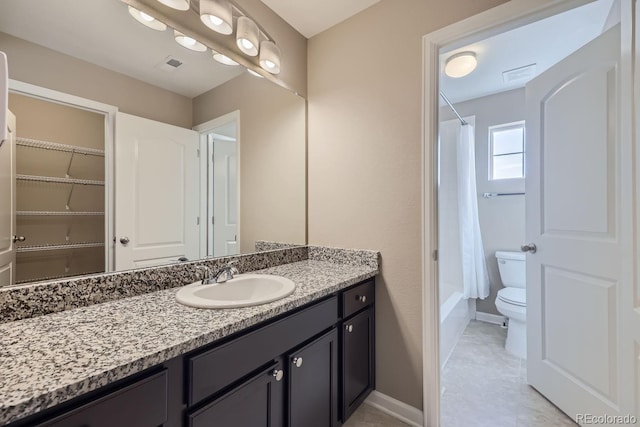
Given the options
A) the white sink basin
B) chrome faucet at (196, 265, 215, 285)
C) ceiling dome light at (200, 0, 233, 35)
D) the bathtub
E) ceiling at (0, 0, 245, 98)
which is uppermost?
ceiling dome light at (200, 0, 233, 35)

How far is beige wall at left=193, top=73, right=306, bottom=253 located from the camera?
5.41ft

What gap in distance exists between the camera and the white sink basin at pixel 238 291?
37.9 inches

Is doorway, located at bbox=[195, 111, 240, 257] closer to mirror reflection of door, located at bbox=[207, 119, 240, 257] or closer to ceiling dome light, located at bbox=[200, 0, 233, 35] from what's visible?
mirror reflection of door, located at bbox=[207, 119, 240, 257]

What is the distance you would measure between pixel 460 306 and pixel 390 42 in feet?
7.18

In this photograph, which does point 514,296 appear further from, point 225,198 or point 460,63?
point 225,198

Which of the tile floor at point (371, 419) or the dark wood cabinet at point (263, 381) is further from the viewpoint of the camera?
the tile floor at point (371, 419)

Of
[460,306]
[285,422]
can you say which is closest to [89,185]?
[285,422]

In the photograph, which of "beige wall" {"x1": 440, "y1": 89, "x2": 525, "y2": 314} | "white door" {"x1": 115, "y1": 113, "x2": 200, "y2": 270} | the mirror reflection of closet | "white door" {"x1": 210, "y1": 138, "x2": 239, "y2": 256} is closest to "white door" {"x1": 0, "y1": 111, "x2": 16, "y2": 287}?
the mirror reflection of closet

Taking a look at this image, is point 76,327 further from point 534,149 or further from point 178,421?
point 534,149

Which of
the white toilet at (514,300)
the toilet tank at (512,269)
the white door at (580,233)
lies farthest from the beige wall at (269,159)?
the toilet tank at (512,269)

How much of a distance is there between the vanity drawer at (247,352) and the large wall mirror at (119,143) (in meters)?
0.60

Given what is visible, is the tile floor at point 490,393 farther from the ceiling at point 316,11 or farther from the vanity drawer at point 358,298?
the ceiling at point 316,11

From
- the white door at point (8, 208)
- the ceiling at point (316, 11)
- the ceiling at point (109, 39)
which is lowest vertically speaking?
the white door at point (8, 208)

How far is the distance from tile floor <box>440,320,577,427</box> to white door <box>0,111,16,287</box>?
6.57 feet
